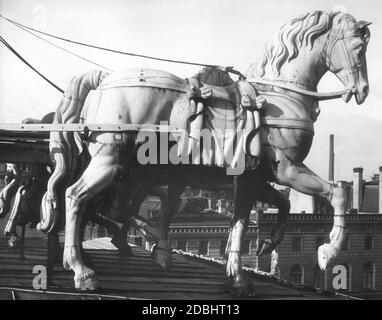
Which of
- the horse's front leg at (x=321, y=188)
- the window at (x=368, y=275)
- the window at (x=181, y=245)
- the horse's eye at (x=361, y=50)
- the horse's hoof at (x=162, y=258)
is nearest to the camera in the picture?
the horse's front leg at (x=321, y=188)

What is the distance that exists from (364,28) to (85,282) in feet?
8.58

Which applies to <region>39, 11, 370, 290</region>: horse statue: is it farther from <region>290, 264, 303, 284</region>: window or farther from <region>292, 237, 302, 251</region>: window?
<region>292, 237, 302, 251</region>: window

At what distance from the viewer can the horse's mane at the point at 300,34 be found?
4992 millimetres

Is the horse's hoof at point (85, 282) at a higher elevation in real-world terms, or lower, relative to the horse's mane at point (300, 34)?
lower

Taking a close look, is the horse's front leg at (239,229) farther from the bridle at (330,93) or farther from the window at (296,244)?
the window at (296,244)

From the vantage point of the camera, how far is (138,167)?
4.88 meters

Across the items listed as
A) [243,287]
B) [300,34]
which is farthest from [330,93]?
[243,287]

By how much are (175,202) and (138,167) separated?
2.17 feet

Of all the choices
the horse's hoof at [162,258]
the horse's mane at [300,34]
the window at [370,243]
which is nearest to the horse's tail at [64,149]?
the horse's hoof at [162,258]

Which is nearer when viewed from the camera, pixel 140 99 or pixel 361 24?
pixel 140 99

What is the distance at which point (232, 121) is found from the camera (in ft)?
15.7

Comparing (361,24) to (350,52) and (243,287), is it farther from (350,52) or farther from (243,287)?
(243,287)
